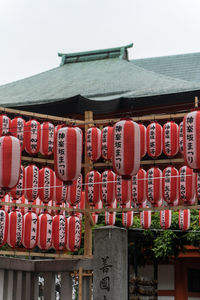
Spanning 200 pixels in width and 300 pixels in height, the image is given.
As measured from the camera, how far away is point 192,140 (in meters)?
10.2

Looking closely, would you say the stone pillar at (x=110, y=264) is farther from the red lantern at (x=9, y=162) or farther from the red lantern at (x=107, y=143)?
the red lantern at (x=107, y=143)

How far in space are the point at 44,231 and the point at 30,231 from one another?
32cm

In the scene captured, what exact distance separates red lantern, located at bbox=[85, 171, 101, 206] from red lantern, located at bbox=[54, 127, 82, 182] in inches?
109

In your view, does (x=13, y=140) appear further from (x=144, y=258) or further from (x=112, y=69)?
(x=112, y=69)

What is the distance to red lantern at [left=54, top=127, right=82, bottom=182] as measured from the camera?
35.3ft

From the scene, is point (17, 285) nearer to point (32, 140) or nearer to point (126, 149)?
point (126, 149)

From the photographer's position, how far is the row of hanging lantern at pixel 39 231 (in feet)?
44.5

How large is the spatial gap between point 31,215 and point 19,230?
420mm

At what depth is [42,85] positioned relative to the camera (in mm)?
26391

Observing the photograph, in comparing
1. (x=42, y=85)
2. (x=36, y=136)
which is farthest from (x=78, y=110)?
(x=36, y=136)

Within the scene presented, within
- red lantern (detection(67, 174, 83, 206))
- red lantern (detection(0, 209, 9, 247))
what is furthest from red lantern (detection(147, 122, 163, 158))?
red lantern (detection(0, 209, 9, 247))

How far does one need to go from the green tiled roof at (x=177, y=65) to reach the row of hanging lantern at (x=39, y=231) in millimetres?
17498

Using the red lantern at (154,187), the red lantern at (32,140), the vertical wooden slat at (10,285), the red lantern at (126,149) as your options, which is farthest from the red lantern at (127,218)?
the vertical wooden slat at (10,285)

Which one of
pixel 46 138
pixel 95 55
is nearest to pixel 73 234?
pixel 46 138
